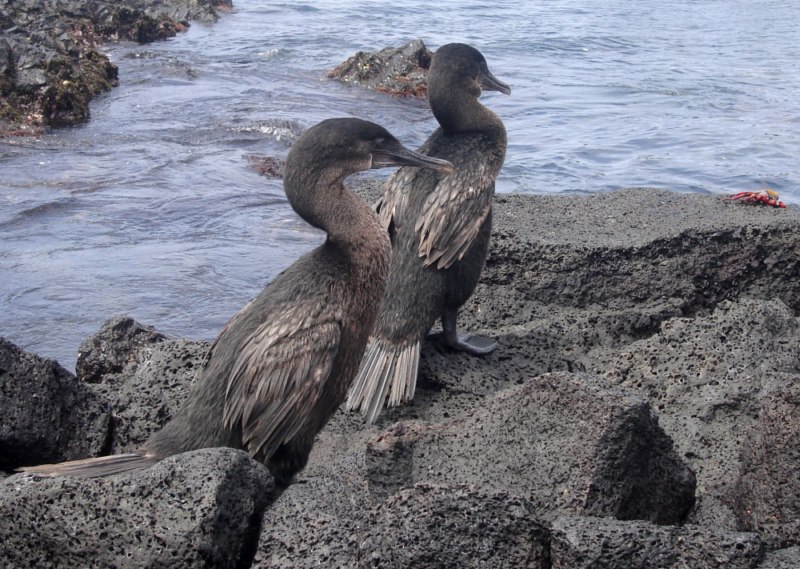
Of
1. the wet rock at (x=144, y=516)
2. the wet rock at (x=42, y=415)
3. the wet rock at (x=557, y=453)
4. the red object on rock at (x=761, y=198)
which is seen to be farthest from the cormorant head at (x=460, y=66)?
the wet rock at (x=144, y=516)

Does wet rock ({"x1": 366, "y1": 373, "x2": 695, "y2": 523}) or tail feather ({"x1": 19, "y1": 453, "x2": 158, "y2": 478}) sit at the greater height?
wet rock ({"x1": 366, "y1": 373, "x2": 695, "y2": 523})

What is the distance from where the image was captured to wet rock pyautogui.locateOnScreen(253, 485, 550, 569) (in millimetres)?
2865

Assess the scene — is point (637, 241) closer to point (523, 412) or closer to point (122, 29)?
point (523, 412)

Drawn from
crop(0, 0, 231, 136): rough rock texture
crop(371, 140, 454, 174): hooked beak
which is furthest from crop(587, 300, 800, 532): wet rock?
crop(0, 0, 231, 136): rough rock texture

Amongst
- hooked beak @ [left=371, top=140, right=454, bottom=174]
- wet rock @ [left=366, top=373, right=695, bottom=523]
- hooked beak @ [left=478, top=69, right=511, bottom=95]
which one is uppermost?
hooked beak @ [left=478, top=69, right=511, bottom=95]

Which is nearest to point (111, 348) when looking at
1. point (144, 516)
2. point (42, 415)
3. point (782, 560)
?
point (42, 415)

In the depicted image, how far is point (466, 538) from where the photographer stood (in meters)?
2.90

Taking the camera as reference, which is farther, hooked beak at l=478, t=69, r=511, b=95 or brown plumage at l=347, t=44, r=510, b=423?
hooked beak at l=478, t=69, r=511, b=95

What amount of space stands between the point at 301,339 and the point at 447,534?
1254mm

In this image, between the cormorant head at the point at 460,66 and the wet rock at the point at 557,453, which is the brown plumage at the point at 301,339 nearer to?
the wet rock at the point at 557,453

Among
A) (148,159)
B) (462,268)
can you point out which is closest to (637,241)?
A: (462,268)

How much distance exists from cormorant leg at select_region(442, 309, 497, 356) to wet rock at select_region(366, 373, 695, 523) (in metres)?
1.42

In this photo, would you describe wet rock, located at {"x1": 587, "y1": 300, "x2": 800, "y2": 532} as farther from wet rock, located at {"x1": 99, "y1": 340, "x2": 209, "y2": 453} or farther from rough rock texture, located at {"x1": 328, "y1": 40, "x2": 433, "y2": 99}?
rough rock texture, located at {"x1": 328, "y1": 40, "x2": 433, "y2": 99}

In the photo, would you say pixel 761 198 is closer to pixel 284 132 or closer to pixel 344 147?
pixel 344 147
